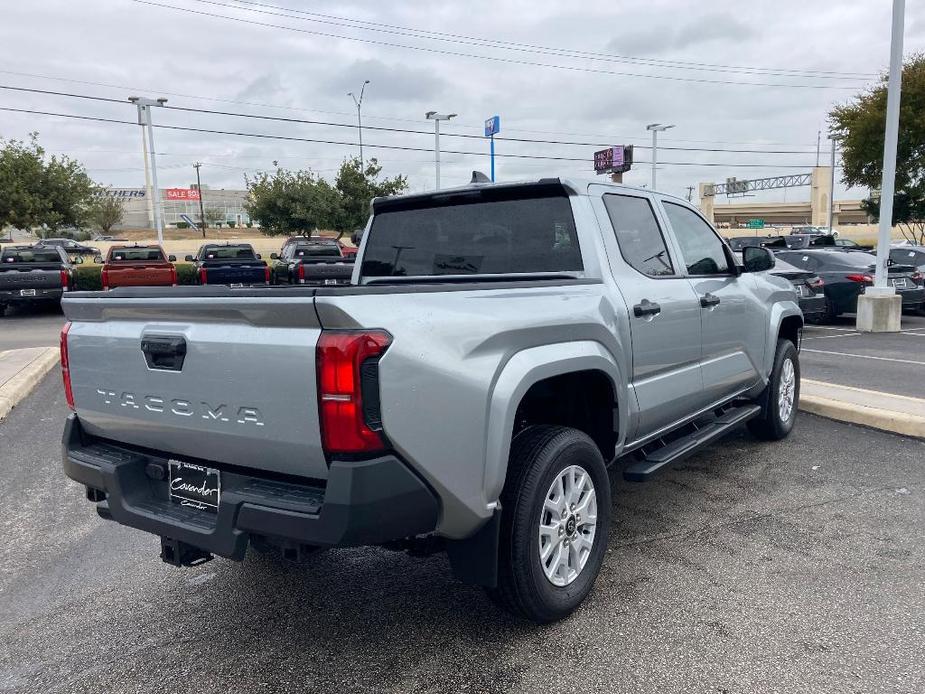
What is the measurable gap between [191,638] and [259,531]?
0.98 meters

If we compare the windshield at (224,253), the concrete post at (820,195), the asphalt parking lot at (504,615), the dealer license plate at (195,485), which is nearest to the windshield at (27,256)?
the windshield at (224,253)

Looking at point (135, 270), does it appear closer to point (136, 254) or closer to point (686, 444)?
point (136, 254)

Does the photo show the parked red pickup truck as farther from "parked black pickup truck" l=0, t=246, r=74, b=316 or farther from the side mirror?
the side mirror

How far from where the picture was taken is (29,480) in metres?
5.57

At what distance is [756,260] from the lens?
5242 mm

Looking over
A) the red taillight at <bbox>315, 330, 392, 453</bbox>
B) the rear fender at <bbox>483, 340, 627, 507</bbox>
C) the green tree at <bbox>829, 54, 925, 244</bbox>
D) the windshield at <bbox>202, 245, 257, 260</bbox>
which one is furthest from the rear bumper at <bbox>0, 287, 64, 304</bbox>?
the green tree at <bbox>829, 54, 925, 244</bbox>

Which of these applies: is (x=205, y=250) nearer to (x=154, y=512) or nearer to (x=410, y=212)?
(x=410, y=212)

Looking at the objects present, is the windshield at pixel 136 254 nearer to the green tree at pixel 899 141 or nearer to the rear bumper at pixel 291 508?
the rear bumper at pixel 291 508

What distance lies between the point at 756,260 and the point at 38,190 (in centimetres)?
3869

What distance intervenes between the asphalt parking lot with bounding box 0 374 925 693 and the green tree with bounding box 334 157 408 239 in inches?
1434

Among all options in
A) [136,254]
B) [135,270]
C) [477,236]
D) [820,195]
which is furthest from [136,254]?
[820,195]

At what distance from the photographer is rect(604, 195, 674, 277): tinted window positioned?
4.11m

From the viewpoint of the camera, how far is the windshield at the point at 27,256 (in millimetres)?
17734

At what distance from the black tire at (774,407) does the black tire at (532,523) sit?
306 centimetres
